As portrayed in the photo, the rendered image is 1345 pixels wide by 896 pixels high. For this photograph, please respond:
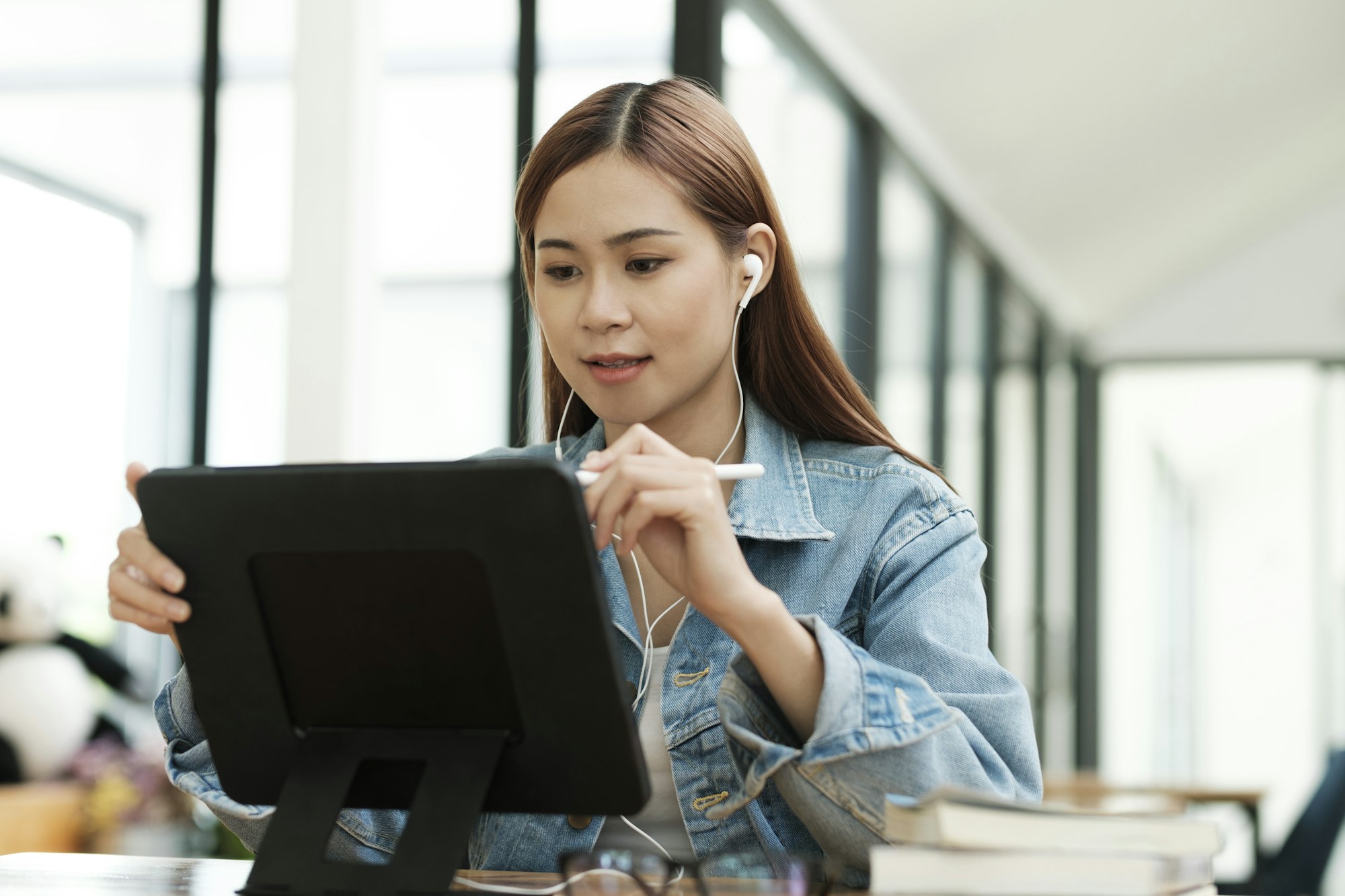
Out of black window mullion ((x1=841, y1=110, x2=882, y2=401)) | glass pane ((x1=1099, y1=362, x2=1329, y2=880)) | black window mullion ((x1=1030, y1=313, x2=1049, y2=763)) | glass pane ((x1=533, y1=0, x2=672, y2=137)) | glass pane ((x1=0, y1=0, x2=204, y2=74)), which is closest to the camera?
glass pane ((x1=533, y1=0, x2=672, y2=137))

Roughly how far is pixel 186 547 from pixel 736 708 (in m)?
0.38

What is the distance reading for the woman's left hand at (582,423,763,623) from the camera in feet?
2.82

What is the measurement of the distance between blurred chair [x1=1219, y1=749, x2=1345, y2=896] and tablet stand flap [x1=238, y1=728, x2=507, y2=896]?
3.00 m

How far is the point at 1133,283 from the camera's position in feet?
21.4

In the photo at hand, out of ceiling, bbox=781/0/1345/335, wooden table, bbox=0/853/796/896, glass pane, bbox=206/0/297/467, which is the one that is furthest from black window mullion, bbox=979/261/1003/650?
wooden table, bbox=0/853/796/896

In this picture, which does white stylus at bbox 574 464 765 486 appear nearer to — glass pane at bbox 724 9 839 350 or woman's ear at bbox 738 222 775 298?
woman's ear at bbox 738 222 775 298

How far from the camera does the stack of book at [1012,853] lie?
70 cm

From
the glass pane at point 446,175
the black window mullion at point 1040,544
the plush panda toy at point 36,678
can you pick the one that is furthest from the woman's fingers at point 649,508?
the black window mullion at point 1040,544

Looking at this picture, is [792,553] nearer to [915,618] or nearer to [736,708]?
[915,618]

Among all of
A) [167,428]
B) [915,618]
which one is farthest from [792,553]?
[167,428]

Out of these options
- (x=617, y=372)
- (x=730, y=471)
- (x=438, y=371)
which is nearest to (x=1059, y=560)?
(x=438, y=371)

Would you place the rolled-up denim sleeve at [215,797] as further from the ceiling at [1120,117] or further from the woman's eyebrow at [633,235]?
the ceiling at [1120,117]

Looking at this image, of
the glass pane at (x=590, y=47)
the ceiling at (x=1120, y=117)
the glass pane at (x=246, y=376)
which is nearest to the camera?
the glass pane at (x=590, y=47)

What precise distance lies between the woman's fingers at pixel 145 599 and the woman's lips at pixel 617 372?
457 mm
